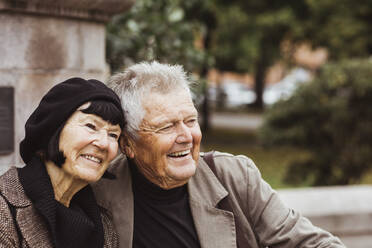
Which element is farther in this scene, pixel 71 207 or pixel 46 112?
pixel 71 207

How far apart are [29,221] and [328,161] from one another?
6948 millimetres

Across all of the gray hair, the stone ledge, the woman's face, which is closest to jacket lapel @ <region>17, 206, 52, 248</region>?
the woman's face

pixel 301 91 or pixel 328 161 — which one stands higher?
pixel 301 91

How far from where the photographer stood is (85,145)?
7.43ft

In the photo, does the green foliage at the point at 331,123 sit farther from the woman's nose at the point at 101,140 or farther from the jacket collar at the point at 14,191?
the jacket collar at the point at 14,191

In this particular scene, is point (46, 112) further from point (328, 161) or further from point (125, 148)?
point (328, 161)

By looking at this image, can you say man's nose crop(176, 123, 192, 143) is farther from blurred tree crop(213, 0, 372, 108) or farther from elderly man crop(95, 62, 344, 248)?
blurred tree crop(213, 0, 372, 108)

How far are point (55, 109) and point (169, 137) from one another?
0.57 meters

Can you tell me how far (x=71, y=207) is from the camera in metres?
2.37

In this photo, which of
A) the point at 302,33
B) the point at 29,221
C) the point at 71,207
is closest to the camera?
the point at 29,221

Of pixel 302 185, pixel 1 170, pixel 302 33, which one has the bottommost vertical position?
pixel 302 185

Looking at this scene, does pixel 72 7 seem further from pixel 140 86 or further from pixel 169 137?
pixel 169 137

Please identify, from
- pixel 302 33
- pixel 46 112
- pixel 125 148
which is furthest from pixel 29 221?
pixel 302 33

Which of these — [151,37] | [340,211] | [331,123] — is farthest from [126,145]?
[331,123]
